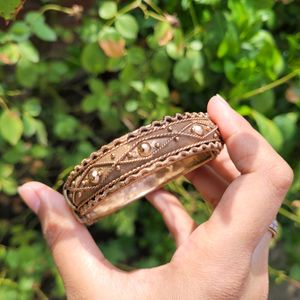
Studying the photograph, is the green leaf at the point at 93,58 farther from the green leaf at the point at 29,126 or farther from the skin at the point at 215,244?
the skin at the point at 215,244

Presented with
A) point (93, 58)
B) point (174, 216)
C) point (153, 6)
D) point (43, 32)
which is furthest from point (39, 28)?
point (174, 216)

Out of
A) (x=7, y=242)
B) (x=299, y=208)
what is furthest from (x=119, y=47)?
(x=7, y=242)

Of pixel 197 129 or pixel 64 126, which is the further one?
pixel 64 126

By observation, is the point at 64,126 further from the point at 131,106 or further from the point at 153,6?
the point at 153,6

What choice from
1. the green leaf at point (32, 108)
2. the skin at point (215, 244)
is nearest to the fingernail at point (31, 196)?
the skin at point (215, 244)

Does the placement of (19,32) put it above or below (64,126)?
above

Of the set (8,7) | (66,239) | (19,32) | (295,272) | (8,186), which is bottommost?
(295,272)

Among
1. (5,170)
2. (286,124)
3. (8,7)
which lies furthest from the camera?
(5,170)
